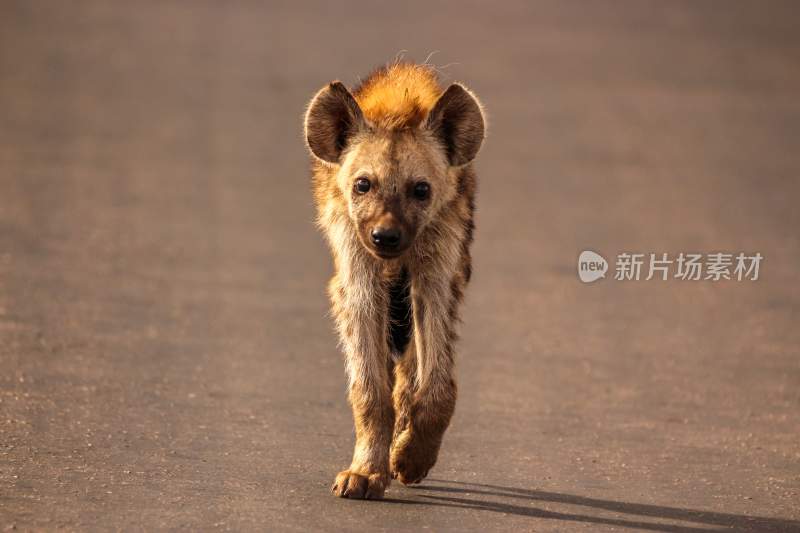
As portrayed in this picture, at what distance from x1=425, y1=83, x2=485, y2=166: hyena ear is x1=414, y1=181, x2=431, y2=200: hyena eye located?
0.89 ft

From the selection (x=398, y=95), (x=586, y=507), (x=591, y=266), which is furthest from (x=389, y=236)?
(x=591, y=266)

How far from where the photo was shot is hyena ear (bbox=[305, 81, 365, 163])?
539cm

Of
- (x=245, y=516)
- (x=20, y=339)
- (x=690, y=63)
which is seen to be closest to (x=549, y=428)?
(x=245, y=516)

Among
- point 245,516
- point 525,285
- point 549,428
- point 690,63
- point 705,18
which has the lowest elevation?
point 245,516

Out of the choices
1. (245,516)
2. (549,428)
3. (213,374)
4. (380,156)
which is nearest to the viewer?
(245,516)

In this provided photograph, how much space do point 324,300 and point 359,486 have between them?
11.9ft

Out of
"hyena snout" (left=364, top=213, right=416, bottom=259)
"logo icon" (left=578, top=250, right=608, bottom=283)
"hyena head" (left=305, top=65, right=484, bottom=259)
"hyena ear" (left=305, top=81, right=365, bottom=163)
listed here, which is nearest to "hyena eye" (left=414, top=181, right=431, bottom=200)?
"hyena head" (left=305, top=65, right=484, bottom=259)

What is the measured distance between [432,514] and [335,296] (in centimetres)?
87

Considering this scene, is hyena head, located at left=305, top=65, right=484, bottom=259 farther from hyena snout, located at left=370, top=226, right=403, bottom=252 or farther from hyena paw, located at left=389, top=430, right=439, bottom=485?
hyena paw, located at left=389, top=430, right=439, bottom=485

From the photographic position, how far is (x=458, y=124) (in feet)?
17.7

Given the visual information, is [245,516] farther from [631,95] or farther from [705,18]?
[705,18]

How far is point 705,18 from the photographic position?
70.2 ft

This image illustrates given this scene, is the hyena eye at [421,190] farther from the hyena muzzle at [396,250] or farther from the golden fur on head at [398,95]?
the golden fur on head at [398,95]

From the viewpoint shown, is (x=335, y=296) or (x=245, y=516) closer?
(x=245, y=516)
